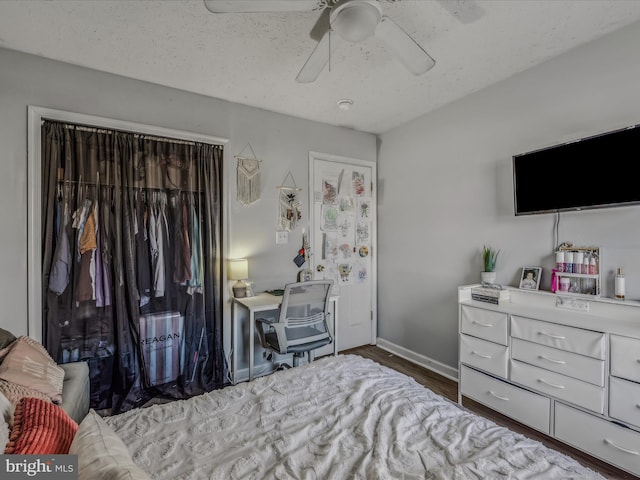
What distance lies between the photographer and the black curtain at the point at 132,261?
91.4 inches

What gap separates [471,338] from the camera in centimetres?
242

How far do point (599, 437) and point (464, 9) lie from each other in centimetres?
256

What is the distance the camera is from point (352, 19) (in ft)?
4.63

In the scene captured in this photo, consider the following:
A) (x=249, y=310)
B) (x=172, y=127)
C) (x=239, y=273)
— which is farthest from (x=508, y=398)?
(x=172, y=127)

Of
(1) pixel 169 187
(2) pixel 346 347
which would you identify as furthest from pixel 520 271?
(1) pixel 169 187

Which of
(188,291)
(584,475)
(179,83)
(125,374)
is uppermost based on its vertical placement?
(179,83)

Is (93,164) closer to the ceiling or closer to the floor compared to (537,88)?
closer to the floor

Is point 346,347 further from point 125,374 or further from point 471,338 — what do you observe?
point 125,374

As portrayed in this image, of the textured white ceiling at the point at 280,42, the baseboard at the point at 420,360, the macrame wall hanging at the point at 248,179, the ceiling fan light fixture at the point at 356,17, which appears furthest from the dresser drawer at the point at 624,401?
the macrame wall hanging at the point at 248,179

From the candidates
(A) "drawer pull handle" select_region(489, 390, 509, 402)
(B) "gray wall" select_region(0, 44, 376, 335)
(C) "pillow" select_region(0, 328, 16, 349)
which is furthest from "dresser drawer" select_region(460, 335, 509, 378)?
(C) "pillow" select_region(0, 328, 16, 349)

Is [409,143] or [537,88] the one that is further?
[409,143]

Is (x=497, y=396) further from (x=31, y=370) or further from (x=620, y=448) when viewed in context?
(x=31, y=370)

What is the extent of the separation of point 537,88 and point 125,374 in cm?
396

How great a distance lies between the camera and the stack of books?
2.37m
